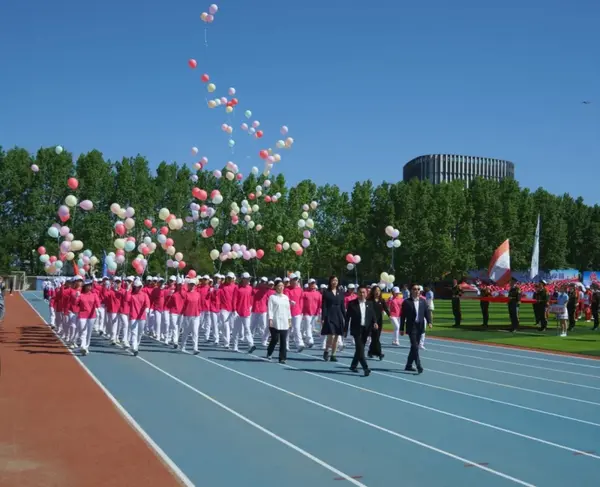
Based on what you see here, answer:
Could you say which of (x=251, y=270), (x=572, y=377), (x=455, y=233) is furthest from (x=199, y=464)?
(x=455, y=233)

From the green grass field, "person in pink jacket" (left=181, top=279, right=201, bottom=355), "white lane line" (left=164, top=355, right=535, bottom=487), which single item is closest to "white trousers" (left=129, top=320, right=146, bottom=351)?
"person in pink jacket" (left=181, top=279, right=201, bottom=355)

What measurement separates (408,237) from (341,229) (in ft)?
23.9

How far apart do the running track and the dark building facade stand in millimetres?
→ 115091

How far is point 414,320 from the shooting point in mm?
14828

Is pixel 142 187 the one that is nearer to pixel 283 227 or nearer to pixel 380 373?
pixel 283 227

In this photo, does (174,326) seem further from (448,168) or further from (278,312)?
(448,168)

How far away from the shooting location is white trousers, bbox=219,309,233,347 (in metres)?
19.1

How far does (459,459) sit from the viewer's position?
7699 millimetres

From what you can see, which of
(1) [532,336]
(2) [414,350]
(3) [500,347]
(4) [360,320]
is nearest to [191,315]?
(4) [360,320]

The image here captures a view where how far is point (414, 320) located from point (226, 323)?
20.7ft

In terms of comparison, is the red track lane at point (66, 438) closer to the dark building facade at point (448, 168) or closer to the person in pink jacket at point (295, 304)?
the person in pink jacket at point (295, 304)

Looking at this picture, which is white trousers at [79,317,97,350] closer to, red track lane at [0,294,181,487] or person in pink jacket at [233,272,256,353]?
red track lane at [0,294,181,487]

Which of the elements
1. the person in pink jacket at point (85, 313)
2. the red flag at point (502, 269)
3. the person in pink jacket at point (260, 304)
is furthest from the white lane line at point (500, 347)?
the person in pink jacket at point (85, 313)

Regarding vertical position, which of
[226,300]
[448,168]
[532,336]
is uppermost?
[448,168]
